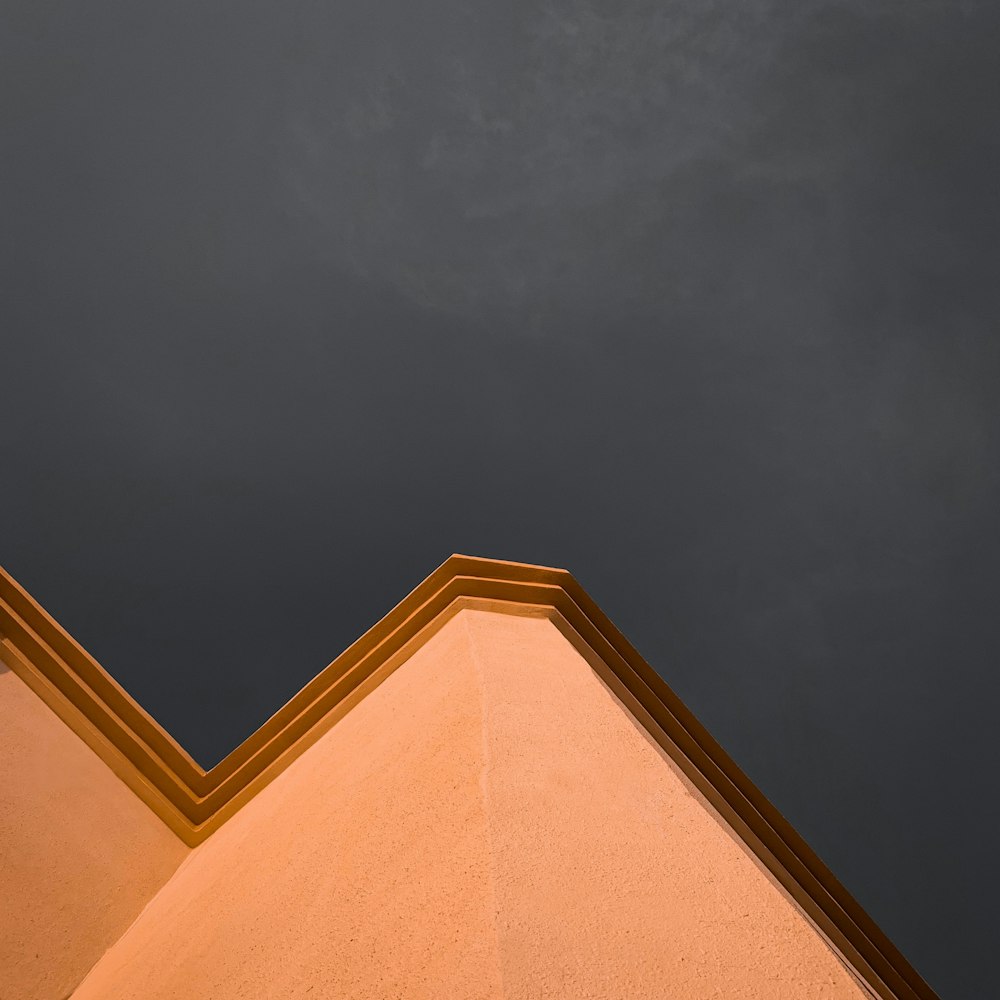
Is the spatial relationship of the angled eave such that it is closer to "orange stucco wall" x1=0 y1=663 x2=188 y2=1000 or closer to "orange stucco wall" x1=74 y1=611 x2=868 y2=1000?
"orange stucco wall" x1=0 y1=663 x2=188 y2=1000

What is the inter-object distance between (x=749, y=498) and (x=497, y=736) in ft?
66.5

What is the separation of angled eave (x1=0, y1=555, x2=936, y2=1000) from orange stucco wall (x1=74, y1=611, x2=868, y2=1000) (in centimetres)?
89

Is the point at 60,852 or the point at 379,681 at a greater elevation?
the point at 60,852

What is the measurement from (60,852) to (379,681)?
5.41 feet

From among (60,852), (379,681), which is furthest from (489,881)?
(60,852)

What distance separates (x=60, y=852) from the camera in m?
4.35

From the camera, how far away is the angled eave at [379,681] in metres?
4.74

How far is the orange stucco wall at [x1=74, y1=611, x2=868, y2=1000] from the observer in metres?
2.12

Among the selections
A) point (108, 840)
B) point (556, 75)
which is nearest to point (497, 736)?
point (108, 840)

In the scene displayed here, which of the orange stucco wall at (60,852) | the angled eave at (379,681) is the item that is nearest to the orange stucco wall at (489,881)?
the orange stucco wall at (60,852)

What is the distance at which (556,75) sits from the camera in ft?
78.6

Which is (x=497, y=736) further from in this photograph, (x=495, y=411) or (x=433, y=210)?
(x=433, y=210)

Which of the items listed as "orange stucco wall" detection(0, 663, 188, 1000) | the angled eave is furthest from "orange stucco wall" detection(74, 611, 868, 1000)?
the angled eave

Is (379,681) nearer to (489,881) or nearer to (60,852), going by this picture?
(60,852)
